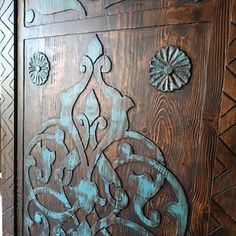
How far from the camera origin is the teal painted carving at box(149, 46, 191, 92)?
2.50ft

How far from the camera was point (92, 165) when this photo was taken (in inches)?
37.5

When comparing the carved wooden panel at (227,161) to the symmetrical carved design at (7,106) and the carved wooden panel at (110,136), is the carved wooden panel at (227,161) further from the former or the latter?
the symmetrical carved design at (7,106)

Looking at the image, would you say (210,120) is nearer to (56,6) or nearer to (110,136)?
(110,136)

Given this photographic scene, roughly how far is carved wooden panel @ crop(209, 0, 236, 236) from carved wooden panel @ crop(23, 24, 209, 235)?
Result: 6cm

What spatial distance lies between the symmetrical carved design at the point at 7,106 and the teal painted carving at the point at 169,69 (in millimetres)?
605

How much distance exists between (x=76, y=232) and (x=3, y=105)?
58 centimetres

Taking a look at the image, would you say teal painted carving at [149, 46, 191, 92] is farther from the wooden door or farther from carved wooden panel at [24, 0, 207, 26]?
carved wooden panel at [24, 0, 207, 26]

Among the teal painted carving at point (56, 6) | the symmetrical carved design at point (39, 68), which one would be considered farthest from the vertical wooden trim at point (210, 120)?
the symmetrical carved design at point (39, 68)

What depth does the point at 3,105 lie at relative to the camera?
1180 mm

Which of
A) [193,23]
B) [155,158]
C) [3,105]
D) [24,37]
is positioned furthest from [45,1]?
[155,158]

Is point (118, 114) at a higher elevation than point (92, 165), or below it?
higher

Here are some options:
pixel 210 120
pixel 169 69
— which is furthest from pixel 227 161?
pixel 169 69

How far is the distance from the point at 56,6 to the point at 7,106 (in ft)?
1.46

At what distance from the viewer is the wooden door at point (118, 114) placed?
75cm
